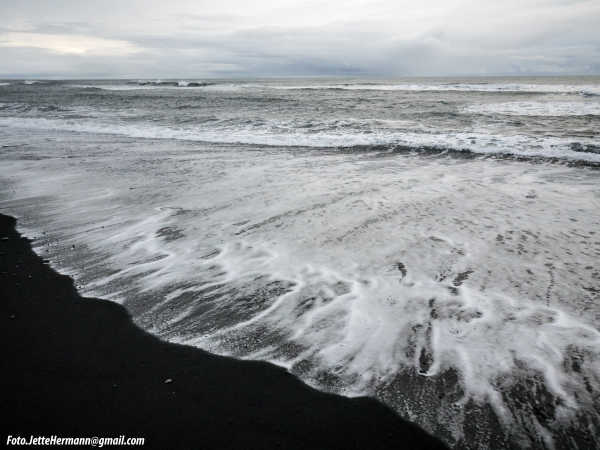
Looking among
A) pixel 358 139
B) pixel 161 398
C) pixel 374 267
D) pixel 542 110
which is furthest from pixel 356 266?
pixel 542 110

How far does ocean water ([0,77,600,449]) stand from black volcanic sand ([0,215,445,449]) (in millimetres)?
142

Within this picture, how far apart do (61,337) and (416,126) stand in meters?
15.2

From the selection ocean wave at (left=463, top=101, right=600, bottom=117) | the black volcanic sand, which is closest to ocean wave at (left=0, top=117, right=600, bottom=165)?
ocean wave at (left=463, top=101, right=600, bottom=117)

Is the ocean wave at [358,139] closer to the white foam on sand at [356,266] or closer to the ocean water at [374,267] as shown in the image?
the ocean water at [374,267]

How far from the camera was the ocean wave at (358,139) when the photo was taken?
1012 centimetres

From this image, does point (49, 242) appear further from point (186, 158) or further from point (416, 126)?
point (416, 126)

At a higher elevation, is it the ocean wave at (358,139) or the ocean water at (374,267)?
the ocean wave at (358,139)

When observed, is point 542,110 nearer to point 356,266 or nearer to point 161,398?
point 356,266

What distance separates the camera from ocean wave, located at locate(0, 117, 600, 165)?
33.2 feet

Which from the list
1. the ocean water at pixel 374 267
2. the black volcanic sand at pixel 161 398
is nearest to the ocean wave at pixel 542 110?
the ocean water at pixel 374 267

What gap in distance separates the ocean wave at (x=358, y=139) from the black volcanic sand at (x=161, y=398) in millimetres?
9766

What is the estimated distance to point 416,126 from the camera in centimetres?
1559

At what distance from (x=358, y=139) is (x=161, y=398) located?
1131 centimetres

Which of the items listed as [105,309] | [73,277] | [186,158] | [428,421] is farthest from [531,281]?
[186,158]
